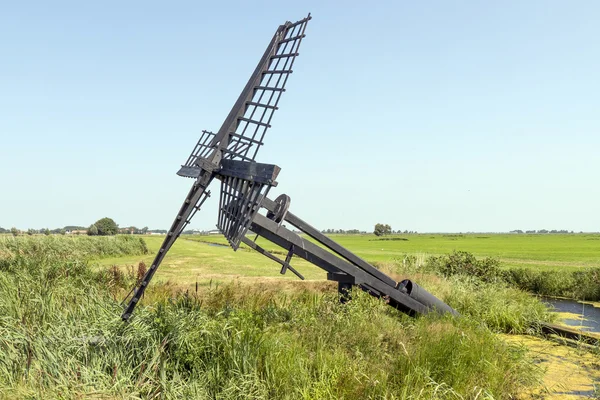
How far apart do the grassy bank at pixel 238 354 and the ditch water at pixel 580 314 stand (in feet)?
21.1

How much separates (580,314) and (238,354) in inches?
556

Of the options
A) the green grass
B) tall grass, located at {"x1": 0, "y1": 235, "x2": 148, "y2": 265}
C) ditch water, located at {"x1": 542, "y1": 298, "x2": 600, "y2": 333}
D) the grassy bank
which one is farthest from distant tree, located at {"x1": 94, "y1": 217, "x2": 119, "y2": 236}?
the grassy bank

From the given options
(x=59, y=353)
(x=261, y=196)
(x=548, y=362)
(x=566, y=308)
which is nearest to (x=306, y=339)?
(x=261, y=196)

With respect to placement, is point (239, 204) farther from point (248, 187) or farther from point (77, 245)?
point (77, 245)

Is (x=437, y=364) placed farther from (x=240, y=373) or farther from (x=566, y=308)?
(x=566, y=308)

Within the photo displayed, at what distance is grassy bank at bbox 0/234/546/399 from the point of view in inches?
213

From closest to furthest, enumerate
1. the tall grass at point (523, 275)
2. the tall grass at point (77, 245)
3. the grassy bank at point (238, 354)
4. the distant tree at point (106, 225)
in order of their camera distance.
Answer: the grassy bank at point (238, 354) < the tall grass at point (523, 275) < the tall grass at point (77, 245) < the distant tree at point (106, 225)

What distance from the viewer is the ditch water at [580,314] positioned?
42.2 feet

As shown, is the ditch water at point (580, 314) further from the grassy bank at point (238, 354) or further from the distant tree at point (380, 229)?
the distant tree at point (380, 229)

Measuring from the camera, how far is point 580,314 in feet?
49.4

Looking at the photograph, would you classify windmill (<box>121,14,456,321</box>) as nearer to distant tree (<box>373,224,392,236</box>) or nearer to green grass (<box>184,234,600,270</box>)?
green grass (<box>184,234,600,270</box>)

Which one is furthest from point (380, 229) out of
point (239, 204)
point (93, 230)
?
point (239, 204)

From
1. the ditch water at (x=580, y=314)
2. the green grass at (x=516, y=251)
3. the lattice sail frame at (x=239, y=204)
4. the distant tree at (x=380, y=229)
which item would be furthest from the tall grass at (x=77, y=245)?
the distant tree at (x=380, y=229)

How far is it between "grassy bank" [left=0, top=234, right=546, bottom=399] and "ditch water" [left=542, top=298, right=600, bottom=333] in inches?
253
